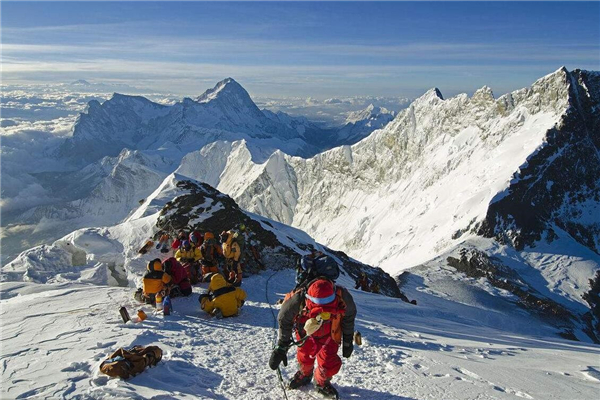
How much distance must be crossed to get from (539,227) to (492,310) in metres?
29.4

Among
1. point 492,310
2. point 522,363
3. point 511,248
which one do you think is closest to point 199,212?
point 522,363

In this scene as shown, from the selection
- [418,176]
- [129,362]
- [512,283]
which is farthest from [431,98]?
[129,362]

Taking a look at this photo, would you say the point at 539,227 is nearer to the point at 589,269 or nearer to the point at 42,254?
the point at 589,269

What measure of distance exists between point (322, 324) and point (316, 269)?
993mm

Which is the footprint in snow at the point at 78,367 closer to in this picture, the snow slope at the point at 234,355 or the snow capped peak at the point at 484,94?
the snow slope at the point at 234,355

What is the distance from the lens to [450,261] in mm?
60406

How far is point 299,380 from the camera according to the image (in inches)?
304

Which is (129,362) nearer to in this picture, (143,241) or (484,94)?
(143,241)

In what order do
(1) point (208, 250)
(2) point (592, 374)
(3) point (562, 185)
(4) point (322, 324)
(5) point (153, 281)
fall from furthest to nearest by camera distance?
(3) point (562, 185) → (1) point (208, 250) → (5) point (153, 281) → (2) point (592, 374) → (4) point (322, 324)

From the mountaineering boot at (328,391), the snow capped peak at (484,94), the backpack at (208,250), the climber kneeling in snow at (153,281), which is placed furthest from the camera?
the snow capped peak at (484,94)

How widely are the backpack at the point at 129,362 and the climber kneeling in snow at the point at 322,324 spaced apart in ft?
8.97

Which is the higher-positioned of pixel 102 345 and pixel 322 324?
pixel 322 324

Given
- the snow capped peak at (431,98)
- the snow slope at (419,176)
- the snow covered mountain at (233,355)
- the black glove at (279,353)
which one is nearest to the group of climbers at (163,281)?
the snow covered mountain at (233,355)

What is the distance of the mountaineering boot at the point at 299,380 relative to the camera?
769 centimetres
